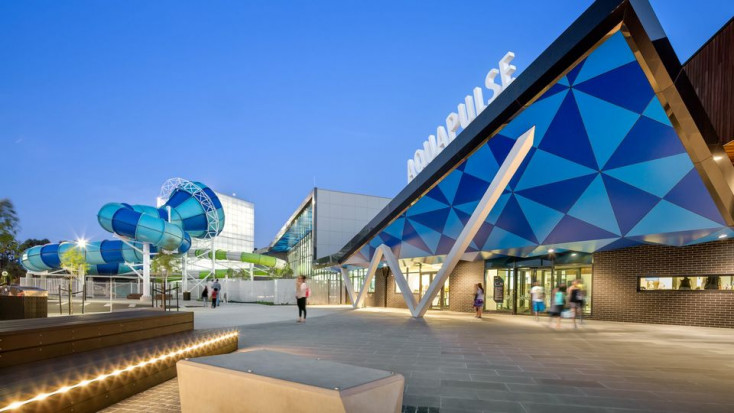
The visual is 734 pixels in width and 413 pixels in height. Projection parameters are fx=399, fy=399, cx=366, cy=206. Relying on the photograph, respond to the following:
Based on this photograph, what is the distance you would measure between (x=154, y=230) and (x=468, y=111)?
24659 mm

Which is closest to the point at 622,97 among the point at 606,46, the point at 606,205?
the point at 606,46

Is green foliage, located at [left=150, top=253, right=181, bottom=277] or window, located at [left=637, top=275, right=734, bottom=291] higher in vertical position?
window, located at [left=637, top=275, right=734, bottom=291]

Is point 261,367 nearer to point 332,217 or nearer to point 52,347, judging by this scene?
point 52,347

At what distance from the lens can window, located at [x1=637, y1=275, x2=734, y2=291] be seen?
45.9 ft

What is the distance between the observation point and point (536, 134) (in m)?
12.4

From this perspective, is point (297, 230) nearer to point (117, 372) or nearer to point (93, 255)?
point (93, 255)

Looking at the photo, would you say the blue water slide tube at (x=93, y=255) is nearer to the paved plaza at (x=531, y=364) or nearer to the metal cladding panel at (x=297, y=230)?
the metal cladding panel at (x=297, y=230)

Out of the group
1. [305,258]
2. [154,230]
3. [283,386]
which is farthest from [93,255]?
[283,386]

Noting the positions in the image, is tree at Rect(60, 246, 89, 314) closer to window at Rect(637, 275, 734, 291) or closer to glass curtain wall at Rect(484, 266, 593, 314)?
glass curtain wall at Rect(484, 266, 593, 314)

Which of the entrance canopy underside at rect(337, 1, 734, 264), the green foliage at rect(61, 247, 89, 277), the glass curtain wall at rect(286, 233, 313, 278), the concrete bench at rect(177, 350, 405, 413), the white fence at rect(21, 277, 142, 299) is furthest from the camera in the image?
the glass curtain wall at rect(286, 233, 313, 278)

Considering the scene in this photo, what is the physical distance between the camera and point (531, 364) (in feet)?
24.8

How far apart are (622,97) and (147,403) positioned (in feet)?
38.3

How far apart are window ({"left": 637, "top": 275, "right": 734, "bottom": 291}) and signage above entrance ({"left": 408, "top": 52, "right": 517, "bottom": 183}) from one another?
951 centimetres

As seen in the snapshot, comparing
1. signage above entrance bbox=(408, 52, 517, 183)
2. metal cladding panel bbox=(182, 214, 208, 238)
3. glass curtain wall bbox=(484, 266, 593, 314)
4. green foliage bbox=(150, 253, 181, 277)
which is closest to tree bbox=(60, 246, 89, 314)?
green foliage bbox=(150, 253, 181, 277)
